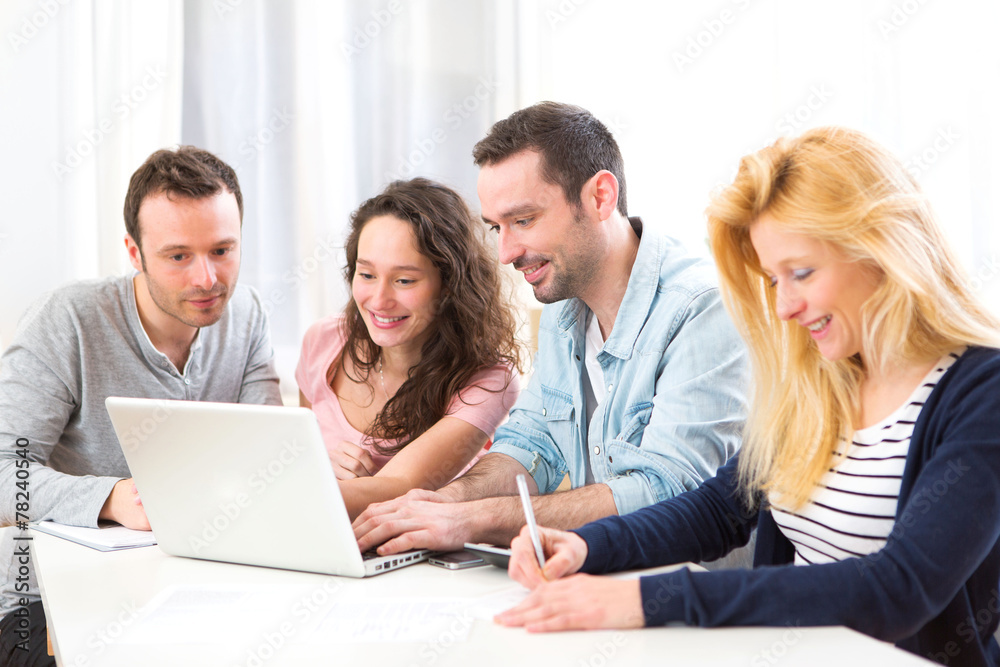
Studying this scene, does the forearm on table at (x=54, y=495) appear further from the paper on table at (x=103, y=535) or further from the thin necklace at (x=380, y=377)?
the thin necklace at (x=380, y=377)

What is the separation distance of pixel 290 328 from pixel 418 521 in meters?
1.52

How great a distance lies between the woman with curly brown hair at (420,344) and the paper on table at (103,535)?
45cm

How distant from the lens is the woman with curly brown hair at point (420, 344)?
1.72m

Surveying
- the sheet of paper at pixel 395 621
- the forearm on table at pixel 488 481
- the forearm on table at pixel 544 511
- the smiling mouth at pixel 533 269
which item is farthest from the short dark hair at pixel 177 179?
the sheet of paper at pixel 395 621

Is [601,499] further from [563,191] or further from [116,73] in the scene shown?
[116,73]

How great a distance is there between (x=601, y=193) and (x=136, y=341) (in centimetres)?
100

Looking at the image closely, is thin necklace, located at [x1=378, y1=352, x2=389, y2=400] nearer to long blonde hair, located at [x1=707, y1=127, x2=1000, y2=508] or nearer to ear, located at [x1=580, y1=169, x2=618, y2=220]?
ear, located at [x1=580, y1=169, x2=618, y2=220]

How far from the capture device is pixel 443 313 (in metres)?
1.80

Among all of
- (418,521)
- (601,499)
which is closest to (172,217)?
(418,521)

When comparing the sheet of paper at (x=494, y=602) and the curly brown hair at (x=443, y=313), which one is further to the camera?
the curly brown hair at (x=443, y=313)

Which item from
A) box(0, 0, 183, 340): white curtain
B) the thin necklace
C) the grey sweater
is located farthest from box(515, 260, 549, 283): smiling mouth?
box(0, 0, 183, 340): white curtain

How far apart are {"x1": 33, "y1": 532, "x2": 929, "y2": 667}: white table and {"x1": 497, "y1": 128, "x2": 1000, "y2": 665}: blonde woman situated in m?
0.03

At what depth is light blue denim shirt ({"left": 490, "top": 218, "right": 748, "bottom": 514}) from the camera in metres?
1.33

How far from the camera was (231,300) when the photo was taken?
1968 mm
